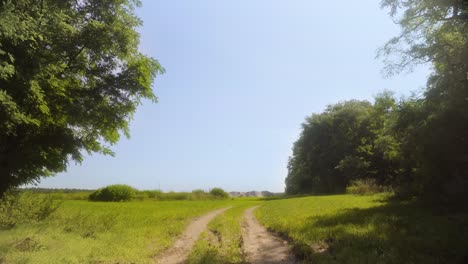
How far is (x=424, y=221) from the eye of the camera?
14.3 m

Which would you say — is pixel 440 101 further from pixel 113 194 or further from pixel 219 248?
pixel 113 194

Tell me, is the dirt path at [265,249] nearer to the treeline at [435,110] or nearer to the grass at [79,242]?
the grass at [79,242]

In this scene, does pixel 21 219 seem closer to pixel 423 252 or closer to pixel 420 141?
pixel 423 252

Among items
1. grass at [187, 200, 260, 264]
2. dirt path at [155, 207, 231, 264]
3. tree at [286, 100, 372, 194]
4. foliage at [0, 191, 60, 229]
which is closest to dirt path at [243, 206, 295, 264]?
grass at [187, 200, 260, 264]

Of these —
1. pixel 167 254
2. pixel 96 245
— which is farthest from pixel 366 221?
pixel 96 245

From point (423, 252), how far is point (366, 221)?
5.50 meters

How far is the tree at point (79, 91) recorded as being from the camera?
521 inches

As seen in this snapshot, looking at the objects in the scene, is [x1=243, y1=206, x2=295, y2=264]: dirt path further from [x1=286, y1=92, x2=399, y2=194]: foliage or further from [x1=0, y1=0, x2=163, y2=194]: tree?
[x1=286, y1=92, x2=399, y2=194]: foliage

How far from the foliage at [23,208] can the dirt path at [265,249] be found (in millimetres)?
9805

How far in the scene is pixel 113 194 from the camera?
187 ft

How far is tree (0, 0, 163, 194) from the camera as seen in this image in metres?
13.2

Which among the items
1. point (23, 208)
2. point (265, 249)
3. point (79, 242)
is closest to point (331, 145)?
point (265, 249)

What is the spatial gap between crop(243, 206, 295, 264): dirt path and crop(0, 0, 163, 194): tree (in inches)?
318

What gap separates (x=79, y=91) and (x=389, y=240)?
13273mm
